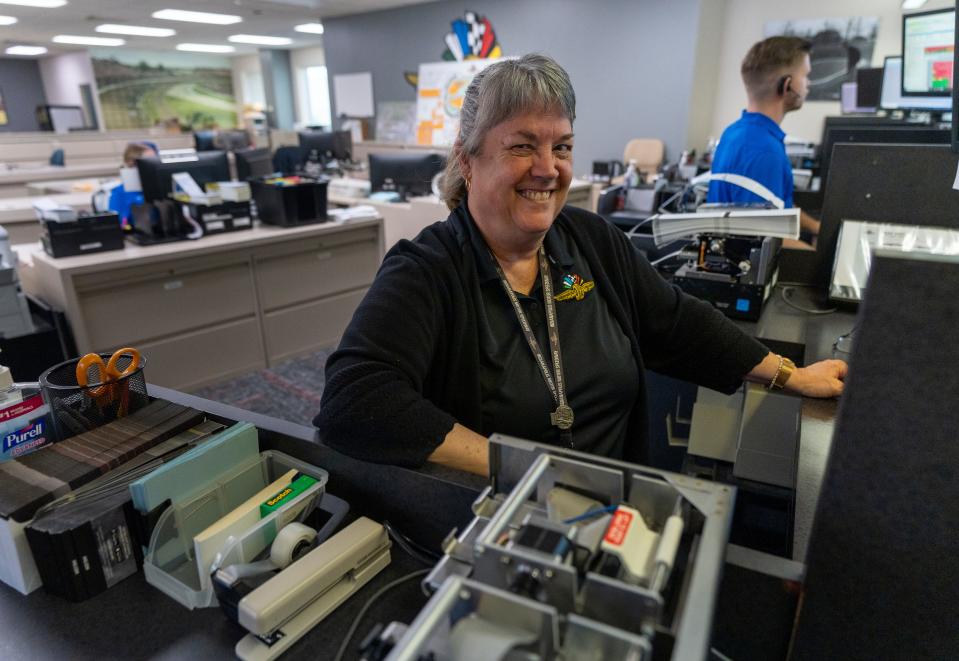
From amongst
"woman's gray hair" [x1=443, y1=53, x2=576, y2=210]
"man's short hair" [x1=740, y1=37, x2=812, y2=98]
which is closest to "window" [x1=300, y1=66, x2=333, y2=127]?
"man's short hair" [x1=740, y1=37, x2=812, y2=98]

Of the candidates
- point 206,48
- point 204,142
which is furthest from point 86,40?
point 204,142

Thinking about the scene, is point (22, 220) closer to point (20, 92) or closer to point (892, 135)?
point (892, 135)

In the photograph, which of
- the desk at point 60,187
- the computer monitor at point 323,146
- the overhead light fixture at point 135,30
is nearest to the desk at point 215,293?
the desk at point 60,187

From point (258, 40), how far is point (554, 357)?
12.2 meters

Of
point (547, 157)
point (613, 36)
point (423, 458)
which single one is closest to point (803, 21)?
point (613, 36)

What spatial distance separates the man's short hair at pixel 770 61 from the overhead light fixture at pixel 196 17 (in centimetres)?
784

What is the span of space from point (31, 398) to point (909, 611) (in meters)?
1.15

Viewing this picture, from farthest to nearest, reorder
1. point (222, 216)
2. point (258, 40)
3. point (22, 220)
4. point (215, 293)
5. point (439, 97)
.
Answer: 1. point (258, 40)
2. point (439, 97)
3. point (22, 220)
4. point (222, 216)
5. point (215, 293)

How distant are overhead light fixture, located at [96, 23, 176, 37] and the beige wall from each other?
818 cm

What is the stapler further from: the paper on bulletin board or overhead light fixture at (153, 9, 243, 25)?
overhead light fixture at (153, 9, 243, 25)

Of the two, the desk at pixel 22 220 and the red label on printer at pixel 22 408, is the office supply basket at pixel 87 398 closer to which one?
the red label on printer at pixel 22 408

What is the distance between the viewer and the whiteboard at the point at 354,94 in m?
9.09

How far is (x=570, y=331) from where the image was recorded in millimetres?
1170

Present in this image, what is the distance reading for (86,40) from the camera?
1027 centimetres
